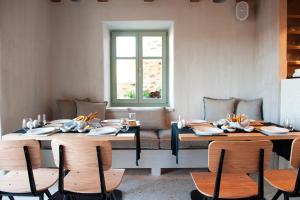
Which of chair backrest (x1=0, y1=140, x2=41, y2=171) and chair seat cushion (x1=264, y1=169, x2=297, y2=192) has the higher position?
chair backrest (x1=0, y1=140, x2=41, y2=171)

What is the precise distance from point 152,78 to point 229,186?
2.89 metres

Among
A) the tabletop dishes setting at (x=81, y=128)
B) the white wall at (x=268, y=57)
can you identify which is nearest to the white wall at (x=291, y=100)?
the white wall at (x=268, y=57)

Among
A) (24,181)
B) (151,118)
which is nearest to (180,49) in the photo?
(151,118)

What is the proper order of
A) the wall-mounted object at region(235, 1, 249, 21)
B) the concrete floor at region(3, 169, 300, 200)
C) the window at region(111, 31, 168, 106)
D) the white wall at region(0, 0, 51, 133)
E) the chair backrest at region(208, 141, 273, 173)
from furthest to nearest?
the window at region(111, 31, 168, 106), the wall-mounted object at region(235, 1, 249, 21), the white wall at region(0, 0, 51, 133), the concrete floor at region(3, 169, 300, 200), the chair backrest at region(208, 141, 273, 173)

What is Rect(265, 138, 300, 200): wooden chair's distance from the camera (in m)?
1.66

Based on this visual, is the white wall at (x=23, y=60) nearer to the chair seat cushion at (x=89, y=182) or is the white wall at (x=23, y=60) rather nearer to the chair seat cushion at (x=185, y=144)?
the chair seat cushion at (x=89, y=182)

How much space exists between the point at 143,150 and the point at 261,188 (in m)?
1.77

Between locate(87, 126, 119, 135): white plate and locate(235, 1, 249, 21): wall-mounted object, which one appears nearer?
locate(87, 126, 119, 135): white plate

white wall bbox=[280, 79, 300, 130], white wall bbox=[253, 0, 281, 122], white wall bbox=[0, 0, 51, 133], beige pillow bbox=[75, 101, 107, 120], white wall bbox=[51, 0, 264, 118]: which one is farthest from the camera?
white wall bbox=[51, 0, 264, 118]

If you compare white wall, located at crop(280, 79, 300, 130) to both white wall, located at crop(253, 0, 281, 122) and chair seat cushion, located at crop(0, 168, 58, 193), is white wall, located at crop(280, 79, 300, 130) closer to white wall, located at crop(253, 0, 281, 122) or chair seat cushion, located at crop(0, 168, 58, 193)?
white wall, located at crop(253, 0, 281, 122)

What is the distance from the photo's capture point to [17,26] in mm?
3057

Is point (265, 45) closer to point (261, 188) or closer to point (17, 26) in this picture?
point (261, 188)

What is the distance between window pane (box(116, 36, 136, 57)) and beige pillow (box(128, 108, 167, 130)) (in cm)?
112

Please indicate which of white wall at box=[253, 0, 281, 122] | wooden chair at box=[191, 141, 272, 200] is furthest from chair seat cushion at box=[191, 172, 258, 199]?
→ white wall at box=[253, 0, 281, 122]
